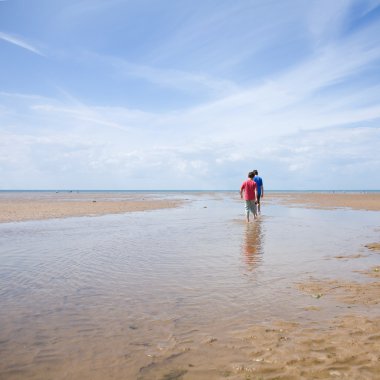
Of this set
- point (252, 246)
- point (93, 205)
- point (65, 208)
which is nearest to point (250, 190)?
point (252, 246)

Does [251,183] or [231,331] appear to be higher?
[251,183]

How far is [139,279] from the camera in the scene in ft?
24.1

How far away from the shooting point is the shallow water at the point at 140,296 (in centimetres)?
407

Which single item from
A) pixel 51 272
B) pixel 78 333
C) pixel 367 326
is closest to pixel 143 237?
pixel 51 272

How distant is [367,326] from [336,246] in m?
6.76

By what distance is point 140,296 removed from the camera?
6.20 meters

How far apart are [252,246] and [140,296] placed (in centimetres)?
570

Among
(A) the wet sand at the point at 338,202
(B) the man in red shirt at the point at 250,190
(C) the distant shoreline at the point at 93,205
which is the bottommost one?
(A) the wet sand at the point at 338,202

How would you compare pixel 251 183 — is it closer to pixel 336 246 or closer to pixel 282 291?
pixel 336 246

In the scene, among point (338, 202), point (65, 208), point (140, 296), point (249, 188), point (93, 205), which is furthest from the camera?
point (338, 202)

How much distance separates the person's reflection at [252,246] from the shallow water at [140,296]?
50 millimetres

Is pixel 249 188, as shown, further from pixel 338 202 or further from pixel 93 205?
pixel 338 202

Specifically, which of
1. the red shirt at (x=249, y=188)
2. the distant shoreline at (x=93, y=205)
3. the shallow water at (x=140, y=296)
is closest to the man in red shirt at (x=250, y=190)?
the red shirt at (x=249, y=188)

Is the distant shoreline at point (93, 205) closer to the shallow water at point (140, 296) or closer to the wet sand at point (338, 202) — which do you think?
the wet sand at point (338, 202)
